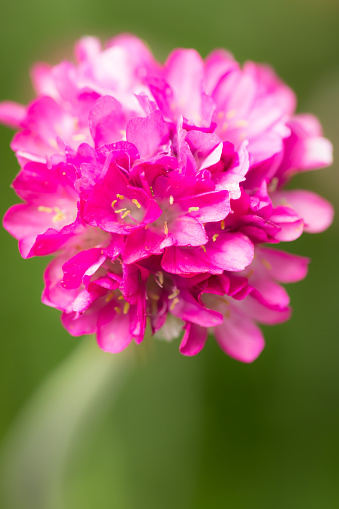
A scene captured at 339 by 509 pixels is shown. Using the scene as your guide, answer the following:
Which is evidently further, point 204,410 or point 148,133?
point 204,410

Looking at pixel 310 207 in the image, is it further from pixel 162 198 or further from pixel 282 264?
pixel 162 198

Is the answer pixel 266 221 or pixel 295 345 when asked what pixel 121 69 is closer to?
pixel 266 221

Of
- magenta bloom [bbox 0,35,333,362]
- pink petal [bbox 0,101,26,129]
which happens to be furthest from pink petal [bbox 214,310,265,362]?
pink petal [bbox 0,101,26,129]

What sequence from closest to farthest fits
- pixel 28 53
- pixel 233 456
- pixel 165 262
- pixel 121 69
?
1. pixel 165 262
2. pixel 121 69
3. pixel 233 456
4. pixel 28 53

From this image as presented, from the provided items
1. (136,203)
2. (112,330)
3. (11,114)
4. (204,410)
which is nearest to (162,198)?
(136,203)

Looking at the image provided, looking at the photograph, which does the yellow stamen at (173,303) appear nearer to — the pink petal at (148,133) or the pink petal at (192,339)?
the pink petal at (192,339)

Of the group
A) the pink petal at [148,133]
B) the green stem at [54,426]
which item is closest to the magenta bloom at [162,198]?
the pink petal at [148,133]

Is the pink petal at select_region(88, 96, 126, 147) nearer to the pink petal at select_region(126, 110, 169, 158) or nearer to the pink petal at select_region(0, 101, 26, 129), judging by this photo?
the pink petal at select_region(126, 110, 169, 158)

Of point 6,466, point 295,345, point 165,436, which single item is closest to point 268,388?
point 295,345

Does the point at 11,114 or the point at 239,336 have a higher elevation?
the point at 11,114
